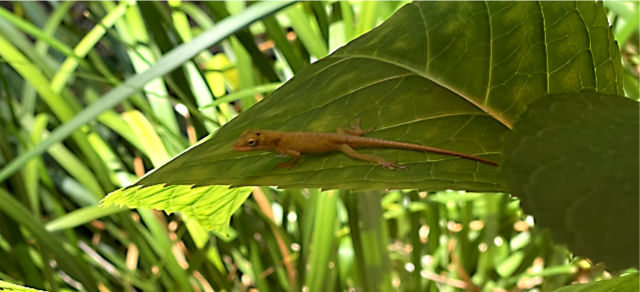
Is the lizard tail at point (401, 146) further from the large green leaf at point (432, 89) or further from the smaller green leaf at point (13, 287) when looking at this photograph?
the smaller green leaf at point (13, 287)

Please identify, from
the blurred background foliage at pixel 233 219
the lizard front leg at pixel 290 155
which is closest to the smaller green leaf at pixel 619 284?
the lizard front leg at pixel 290 155

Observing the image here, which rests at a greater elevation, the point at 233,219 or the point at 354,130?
the point at 354,130

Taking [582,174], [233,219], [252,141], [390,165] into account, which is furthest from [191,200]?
[233,219]

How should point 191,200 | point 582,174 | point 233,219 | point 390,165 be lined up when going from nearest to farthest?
point 582,174, point 390,165, point 191,200, point 233,219

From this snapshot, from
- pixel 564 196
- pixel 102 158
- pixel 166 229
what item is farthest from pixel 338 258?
pixel 564 196

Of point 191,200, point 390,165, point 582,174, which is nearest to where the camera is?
point 582,174

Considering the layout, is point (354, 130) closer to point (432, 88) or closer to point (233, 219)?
point (432, 88)

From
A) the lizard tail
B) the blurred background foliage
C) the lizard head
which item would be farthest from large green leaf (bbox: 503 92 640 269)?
the blurred background foliage

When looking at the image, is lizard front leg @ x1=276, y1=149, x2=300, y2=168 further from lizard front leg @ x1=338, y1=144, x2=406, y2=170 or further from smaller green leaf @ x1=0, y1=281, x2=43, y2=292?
smaller green leaf @ x1=0, y1=281, x2=43, y2=292
